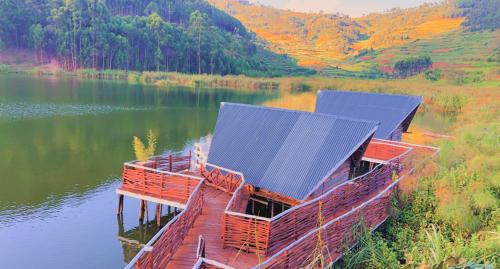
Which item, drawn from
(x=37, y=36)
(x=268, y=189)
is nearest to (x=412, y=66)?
(x=37, y=36)

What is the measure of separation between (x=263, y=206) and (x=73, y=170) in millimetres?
12135

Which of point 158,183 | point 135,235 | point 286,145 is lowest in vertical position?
point 135,235

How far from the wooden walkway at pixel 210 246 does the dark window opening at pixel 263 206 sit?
1220 mm

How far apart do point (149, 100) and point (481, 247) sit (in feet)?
153

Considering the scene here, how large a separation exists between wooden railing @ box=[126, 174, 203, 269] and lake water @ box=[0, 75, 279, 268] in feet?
11.1

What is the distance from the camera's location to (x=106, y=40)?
90.8m

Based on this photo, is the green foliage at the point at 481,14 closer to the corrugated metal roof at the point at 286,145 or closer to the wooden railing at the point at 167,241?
the corrugated metal roof at the point at 286,145

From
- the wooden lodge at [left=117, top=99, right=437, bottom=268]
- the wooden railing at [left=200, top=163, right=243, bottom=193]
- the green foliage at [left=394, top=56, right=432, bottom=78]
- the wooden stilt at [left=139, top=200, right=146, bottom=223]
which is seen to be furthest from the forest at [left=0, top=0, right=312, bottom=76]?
the wooden lodge at [left=117, top=99, right=437, bottom=268]

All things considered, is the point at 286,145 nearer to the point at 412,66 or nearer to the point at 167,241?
the point at 167,241

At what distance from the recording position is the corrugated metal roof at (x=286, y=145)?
1441 cm

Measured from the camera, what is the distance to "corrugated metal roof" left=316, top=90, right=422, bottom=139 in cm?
2398

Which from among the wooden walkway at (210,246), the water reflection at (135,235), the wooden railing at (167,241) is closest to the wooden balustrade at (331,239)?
the wooden walkway at (210,246)

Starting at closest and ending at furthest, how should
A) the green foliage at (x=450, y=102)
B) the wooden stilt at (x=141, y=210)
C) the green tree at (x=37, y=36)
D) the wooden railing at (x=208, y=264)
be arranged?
the wooden railing at (x=208, y=264)
the wooden stilt at (x=141, y=210)
the green foliage at (x=450, y=102)
the green tree at (x=37, y=36)

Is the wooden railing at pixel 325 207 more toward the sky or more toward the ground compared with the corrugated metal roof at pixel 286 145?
more toward the ground
